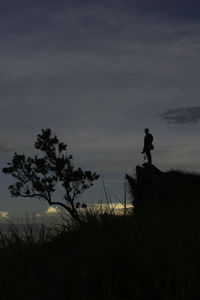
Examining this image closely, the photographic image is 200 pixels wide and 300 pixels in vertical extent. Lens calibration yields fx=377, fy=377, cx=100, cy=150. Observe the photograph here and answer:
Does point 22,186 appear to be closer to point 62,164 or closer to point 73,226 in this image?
point 62,164

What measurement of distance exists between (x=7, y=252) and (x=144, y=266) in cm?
285

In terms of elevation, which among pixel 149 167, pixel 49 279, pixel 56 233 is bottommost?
pixel 49 279

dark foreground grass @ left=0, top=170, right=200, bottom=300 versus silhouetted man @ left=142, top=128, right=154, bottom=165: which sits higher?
silhouetted man @ left=142, top=128, right=154, bottom=165

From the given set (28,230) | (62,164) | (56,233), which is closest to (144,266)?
(28,230)

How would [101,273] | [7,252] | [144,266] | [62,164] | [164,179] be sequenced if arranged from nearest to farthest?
[144,266] → [101,273] → [7,252] → [164,179] → [62,164]

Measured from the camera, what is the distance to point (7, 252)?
6.24 metres

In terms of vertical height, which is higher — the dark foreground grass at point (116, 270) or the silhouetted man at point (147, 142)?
the silhouetted man at point (147, 142)

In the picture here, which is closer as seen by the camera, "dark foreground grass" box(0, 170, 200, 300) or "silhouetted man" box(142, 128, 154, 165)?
"dark foreground grass" box(0, 170, 200, 300)

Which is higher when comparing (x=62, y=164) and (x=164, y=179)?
(x=62, y=164)

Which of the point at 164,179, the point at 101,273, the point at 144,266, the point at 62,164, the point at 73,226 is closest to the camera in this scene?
the point at 144,266

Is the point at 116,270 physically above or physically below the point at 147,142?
below

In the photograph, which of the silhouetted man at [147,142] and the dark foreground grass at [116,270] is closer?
the dark foreground grass at [116,270]

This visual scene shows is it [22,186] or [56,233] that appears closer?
[56,233]

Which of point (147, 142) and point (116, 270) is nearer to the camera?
point (116, 270)
